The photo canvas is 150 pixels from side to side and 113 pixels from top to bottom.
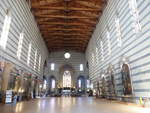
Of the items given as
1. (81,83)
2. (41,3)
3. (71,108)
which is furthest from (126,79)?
(81,83)

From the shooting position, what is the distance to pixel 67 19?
17.8m

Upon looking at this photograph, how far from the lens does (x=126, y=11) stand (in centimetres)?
910

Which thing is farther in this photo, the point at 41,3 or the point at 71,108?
the point at 41,3

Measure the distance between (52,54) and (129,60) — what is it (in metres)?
22.6

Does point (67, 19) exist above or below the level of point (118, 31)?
above

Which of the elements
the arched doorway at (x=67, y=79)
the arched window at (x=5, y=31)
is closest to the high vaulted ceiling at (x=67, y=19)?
the arched window at (x=5, y=31)

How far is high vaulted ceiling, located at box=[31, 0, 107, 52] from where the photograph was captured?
1444cm

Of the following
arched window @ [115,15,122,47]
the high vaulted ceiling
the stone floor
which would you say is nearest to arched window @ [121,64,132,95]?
the stone floor

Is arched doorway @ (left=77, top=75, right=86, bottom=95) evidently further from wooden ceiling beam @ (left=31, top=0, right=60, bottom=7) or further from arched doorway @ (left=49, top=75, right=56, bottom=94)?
wooden ceiling beam @ (left=31, top=0, right=60, bottom=7)

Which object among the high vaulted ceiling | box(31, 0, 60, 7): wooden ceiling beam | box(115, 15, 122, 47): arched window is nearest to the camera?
box(115, 15, 122, 47): arched window

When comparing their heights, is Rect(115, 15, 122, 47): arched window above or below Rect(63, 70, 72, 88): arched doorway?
above

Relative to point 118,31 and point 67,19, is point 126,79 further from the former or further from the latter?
point 67,19

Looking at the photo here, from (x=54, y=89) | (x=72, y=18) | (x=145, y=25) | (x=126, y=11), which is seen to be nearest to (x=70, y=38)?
(x=72, y=18)

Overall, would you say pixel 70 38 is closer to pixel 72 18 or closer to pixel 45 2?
pixel 72 18
